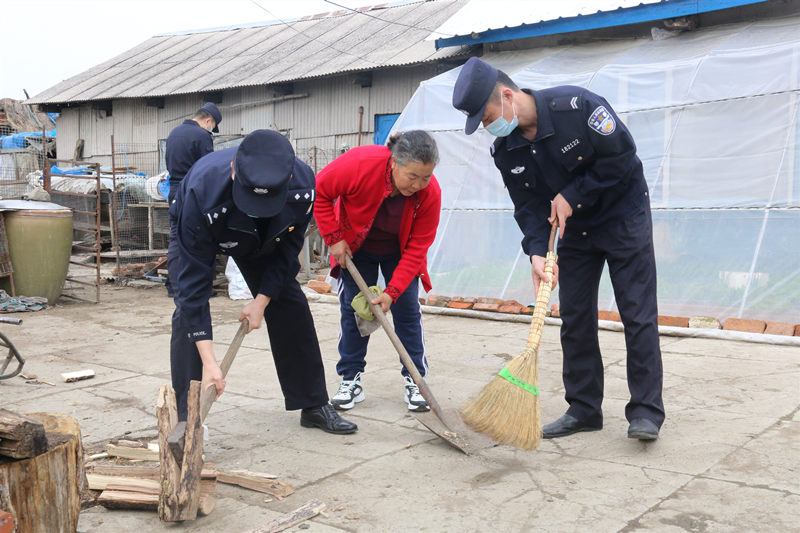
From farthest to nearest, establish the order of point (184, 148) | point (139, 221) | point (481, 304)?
point (139, 221), point (481, 304), point (184, 148)

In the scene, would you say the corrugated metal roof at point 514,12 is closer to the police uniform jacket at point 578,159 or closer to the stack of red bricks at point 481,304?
the stack of red bricks at point 481,304

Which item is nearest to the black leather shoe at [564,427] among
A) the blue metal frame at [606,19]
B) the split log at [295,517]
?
the split log at [295,517]

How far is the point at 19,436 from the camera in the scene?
234 cm

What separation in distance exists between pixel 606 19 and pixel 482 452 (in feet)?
21.9

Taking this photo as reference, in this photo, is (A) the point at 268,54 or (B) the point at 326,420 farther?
(A) the point at 268,54

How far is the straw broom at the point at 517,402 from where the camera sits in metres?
3.01

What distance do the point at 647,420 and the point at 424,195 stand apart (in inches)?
60.2

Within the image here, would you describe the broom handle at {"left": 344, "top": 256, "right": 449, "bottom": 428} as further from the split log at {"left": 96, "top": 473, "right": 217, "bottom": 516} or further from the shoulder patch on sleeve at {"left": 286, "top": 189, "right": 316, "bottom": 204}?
the split log at {"left": 96, "top": 473, "right": 217, "bottom": 516}

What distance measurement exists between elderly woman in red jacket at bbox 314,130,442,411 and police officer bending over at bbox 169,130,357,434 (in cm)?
45

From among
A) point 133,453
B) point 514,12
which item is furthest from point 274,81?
point 133,453

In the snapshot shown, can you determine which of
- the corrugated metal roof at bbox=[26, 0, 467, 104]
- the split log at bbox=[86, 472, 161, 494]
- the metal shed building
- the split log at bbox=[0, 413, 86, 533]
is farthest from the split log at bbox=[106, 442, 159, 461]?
the corrugated metal roof at bbox=[26, 0, 467, 104]

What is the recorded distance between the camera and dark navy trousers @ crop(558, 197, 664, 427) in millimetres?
3289

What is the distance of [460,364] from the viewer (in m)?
5.23

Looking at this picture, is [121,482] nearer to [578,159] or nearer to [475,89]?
[475,89]
